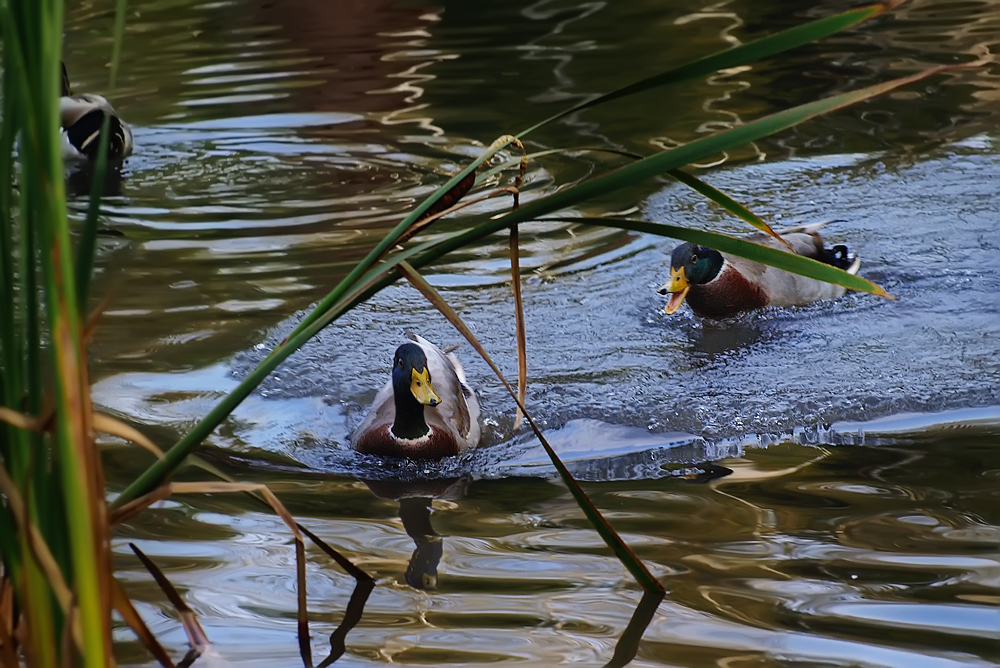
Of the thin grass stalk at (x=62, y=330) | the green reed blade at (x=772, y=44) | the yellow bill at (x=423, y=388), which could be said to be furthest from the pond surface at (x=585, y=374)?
the green reed blade at (x=772, y=44)

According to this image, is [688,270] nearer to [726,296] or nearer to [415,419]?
[726,296]

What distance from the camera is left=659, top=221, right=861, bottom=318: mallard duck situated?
568 centimetres

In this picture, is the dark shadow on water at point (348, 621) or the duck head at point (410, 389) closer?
the dark shadow on water at point (348, 621)

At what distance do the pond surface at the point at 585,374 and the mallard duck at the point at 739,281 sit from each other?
5.5 inches

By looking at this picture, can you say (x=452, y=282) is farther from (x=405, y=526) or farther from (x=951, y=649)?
(x=951, y=649)

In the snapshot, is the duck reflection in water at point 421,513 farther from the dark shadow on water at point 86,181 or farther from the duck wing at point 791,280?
the dark shadow on water at point 86,181

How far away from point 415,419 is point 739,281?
Result: 2.07 m

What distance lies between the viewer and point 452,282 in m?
6.16

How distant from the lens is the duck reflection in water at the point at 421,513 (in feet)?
10.8

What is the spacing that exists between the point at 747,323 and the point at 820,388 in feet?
4.07

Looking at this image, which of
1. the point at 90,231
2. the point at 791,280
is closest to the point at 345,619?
the point at 90,231

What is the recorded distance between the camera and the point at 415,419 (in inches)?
172

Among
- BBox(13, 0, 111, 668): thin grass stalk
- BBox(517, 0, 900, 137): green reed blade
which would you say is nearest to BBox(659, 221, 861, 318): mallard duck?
BBox(517, 0, 900, 137): green reed blade

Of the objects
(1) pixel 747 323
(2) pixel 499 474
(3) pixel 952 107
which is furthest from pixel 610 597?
(3) pixel 952 107
